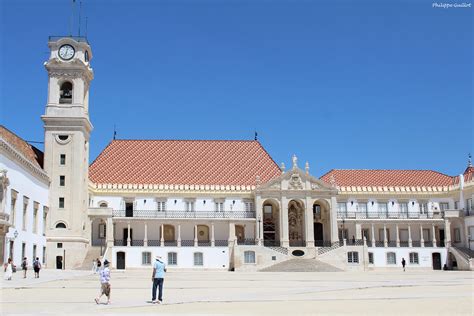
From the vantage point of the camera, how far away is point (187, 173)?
58000mm

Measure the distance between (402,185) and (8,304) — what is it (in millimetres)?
48065

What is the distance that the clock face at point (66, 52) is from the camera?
4912 centimetres

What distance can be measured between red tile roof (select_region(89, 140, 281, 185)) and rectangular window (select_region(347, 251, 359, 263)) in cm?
1085

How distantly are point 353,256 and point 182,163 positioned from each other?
1782 cm

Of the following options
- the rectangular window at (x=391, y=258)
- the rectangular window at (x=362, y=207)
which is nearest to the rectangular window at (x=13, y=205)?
the rectangular window at (x=391, y=258)

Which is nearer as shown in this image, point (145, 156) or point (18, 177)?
point (18, 177)

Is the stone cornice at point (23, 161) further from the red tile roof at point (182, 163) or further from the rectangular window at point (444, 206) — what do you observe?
the rectangular window at point (444, 206)

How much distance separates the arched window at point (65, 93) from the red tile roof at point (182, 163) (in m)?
8.92

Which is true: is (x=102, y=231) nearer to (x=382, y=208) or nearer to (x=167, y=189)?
(x=167, y=189)

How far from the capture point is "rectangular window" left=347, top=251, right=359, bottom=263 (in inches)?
2006

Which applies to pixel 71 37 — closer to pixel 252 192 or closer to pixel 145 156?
pixel 145 156

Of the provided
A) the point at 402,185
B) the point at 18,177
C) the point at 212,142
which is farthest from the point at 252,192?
the point at 18,177

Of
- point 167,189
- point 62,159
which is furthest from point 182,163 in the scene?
point 62,159

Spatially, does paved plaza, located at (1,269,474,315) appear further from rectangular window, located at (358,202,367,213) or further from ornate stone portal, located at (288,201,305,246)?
rectangular window, located at (358,202,367,213)
